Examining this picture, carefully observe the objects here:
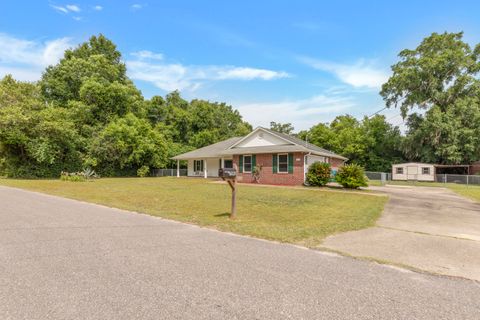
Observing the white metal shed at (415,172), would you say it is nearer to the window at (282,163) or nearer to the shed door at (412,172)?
the shed door at (412,172)

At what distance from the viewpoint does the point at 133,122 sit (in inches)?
1281

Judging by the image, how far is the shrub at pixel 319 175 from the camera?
18.9 m

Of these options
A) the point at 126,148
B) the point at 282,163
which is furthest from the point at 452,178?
the point at 126,148

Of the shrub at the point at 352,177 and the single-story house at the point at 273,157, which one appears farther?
the single-story house at the point at 273,157

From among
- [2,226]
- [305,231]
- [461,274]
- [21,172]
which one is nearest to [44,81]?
[21,172]

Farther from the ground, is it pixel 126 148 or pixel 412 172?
pixel 126 148

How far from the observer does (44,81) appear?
117 ft

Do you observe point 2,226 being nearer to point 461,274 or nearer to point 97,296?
point 97,296

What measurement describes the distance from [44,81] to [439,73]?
48.1 m

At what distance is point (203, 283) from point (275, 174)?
1805cm

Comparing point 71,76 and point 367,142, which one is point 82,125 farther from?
point 367,142

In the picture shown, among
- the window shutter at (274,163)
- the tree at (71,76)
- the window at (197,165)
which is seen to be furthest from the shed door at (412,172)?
the tree at (71,76)

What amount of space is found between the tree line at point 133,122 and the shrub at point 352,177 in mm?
19806

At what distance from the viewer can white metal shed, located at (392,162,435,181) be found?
1218 inches
